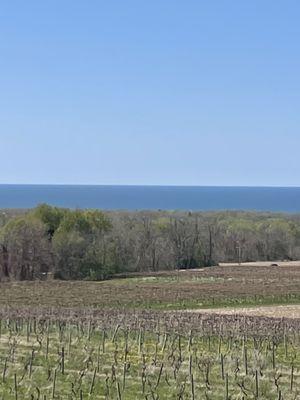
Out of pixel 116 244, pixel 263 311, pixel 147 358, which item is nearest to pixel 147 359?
pixel 147 358

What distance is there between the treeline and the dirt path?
113 feet

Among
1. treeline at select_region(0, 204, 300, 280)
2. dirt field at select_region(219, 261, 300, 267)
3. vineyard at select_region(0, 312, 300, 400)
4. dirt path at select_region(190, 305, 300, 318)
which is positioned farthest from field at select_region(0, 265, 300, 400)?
dirt field at select_region(219, 261, 300, 267)

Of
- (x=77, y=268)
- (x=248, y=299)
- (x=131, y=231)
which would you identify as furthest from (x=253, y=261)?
(x=248, y=299)

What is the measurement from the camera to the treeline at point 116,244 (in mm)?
82125

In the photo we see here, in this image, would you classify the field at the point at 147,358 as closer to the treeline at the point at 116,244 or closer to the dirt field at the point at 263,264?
the treeline at the point at 116,244

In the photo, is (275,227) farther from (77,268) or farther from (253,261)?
(77,268)

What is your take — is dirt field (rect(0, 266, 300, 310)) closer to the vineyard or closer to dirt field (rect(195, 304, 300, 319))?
dirt field (rect(195, 304, 300, 319))

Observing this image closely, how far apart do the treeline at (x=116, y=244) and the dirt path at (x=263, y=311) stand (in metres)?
34.4

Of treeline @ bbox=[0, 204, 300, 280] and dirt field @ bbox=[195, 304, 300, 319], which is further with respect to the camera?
treeline @ bbox=[0, 204, 300, 280]

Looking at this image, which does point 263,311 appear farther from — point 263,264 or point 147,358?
point 263,264

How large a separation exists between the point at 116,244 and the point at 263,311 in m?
42.6

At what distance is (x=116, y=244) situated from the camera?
89875 mm

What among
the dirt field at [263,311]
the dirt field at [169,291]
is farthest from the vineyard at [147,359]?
the dirt field at [169,291]

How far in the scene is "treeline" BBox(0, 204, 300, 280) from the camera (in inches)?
3233
